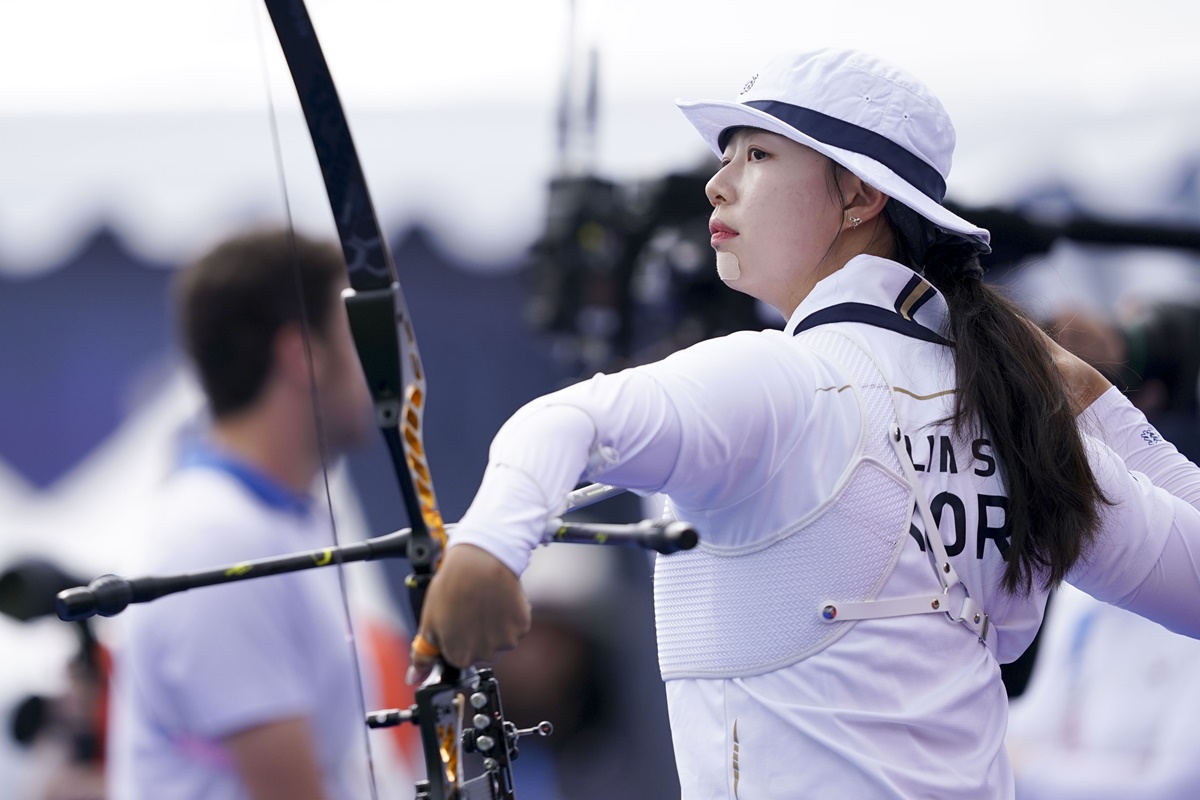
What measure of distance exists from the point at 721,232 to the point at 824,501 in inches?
16.8

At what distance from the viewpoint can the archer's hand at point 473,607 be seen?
1.07 m

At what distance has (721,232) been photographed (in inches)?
64.9

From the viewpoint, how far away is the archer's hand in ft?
3.51

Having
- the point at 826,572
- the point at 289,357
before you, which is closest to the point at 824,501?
the point at 826,572

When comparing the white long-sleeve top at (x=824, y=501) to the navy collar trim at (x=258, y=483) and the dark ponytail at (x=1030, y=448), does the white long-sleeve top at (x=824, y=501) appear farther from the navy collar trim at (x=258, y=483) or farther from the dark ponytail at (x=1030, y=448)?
the navy collar trim at (x=258, y=483)

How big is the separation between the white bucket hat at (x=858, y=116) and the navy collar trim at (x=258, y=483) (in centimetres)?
72

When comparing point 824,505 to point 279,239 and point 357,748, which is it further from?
point 279,239

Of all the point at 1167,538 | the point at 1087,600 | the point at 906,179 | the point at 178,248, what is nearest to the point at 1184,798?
the point at 1087,600

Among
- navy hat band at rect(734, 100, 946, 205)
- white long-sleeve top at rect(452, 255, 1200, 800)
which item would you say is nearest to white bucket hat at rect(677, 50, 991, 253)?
navy hat band at rect(734, 100, 946, 205)

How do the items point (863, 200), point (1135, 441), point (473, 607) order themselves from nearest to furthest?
point (473, 607) < point (863, 200) < point (1135, 441)

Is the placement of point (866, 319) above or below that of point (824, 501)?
above

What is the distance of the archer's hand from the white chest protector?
0.40 metres

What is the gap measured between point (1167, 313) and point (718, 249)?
300 cm

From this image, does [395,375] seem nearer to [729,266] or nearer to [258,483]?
[258,483]
